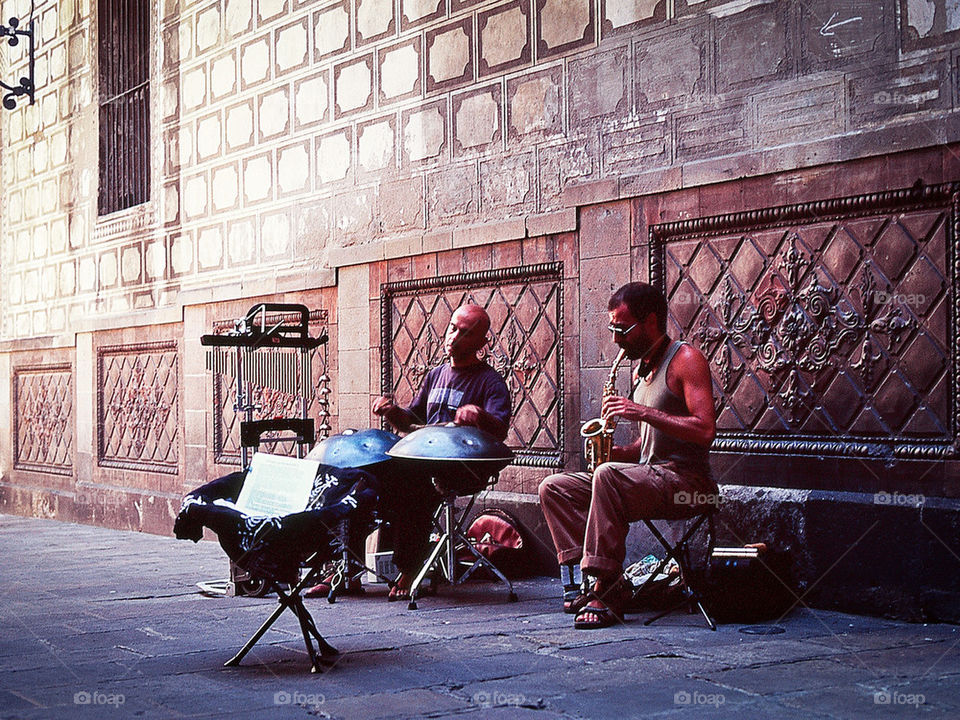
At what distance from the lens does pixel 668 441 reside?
6.59m

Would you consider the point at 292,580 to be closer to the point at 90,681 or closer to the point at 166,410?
the point at 90,681

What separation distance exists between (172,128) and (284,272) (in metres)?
2.78

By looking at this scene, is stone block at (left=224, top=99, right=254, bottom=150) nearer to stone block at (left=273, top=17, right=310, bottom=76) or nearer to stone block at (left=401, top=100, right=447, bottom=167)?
stone block at (left=273, top=17, right=310, bottom=76)

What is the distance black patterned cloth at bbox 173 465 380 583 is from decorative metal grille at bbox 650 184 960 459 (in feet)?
8.51

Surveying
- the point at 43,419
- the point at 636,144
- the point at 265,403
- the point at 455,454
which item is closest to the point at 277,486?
the point at 455,454

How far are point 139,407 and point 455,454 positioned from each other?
25.3ft

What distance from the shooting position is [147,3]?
1394 centimetres

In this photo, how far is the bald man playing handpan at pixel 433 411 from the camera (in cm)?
761

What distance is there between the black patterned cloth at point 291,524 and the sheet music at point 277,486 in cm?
7

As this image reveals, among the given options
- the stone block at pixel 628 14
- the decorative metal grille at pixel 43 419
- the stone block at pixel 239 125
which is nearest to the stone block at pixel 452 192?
the stone block at pixel 628 14

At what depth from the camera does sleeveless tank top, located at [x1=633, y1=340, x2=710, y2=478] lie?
6.54m

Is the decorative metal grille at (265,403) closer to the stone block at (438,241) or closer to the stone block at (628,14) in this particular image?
the stone block at (438,241)

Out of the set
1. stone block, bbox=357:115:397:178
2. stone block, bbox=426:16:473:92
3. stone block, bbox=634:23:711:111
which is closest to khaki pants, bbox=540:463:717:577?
stone block, bbox=634:23:711:111

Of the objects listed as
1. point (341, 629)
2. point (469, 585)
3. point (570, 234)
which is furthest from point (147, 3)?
point (341, 629)
